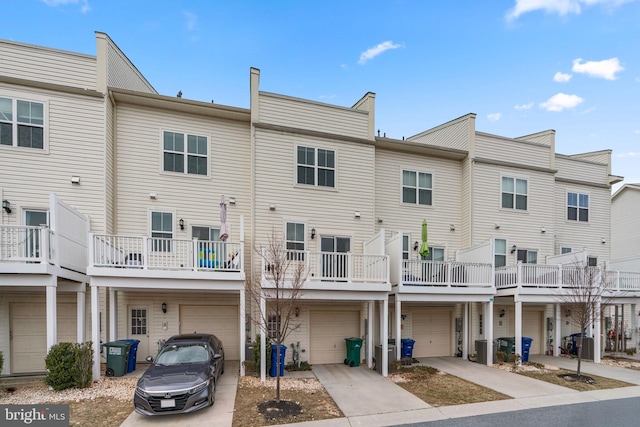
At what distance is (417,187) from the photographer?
1396 centimetres

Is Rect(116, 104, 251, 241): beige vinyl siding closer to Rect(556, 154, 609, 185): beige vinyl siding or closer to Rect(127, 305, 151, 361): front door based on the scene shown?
Rect(127, 305, 151, 361): front door

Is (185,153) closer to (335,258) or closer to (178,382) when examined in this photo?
(335,258)

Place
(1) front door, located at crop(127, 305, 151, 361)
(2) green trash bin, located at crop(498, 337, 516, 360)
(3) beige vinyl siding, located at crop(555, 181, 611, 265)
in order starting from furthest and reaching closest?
(3) beige vinyl siding, located at crop(555, 181, 611, 265)
(2) green trash bin, located at crop(498, 337, 516, 360)
(1) front door, located at crop(127, 305, 151, 361)

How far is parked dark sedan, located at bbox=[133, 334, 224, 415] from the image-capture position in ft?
21.2

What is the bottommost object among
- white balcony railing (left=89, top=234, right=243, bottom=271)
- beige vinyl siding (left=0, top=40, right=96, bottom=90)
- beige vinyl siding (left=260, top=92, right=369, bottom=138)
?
white balcony railing (left=89, top=234, right=243, bottom=271)

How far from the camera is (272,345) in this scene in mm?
9859

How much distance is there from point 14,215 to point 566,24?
762 inches

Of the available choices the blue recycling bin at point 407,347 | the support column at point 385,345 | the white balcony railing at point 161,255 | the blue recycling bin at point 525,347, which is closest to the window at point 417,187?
the support column at point 385,345

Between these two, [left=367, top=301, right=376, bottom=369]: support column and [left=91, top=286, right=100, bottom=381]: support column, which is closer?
[left=91, top=286, right=100, bottom=381]: support column

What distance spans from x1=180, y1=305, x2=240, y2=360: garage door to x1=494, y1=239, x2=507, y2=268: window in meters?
11.1

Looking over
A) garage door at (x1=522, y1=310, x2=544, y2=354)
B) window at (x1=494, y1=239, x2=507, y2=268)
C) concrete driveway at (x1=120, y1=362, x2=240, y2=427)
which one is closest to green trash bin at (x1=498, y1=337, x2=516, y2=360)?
garage door at (x1=522, y1=310, x2=544, y2=354)

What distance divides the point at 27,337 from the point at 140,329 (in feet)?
10.1

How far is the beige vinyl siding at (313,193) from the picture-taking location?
11625 millimetres

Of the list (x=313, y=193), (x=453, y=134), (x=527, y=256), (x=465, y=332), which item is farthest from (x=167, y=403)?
(x=527, y=256)
